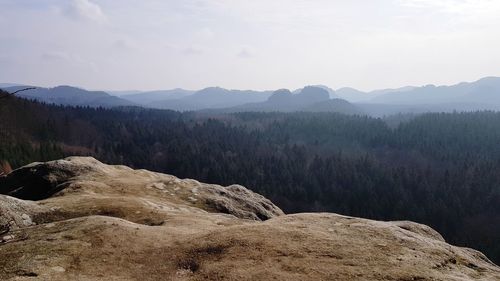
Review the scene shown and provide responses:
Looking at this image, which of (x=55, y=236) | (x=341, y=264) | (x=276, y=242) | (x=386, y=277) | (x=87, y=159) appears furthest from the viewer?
(x=87, y=159)

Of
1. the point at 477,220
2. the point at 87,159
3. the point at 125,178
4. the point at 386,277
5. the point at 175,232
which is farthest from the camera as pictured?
the point at 477,220

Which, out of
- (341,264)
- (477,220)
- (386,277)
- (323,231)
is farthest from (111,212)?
(477,220)

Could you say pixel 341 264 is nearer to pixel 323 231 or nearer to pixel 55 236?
pixel 323 231

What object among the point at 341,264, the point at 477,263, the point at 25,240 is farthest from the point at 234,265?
the point at 477,263

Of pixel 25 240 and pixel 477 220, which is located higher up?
pixel 25 240

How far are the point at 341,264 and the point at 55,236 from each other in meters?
19.0

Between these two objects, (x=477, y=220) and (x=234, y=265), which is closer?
(x=234, y=265)

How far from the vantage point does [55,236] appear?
2853 centimetres

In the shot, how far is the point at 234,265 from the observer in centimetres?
2372

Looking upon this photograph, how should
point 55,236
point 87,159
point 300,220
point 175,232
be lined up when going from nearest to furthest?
point 55,236 < point 175,232 < point 300,220 < point 87,159

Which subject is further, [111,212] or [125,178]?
[125,178]

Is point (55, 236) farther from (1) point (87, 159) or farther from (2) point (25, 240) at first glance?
(1) point (87, 159)

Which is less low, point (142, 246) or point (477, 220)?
point (142, 246)

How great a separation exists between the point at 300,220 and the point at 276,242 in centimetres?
736
